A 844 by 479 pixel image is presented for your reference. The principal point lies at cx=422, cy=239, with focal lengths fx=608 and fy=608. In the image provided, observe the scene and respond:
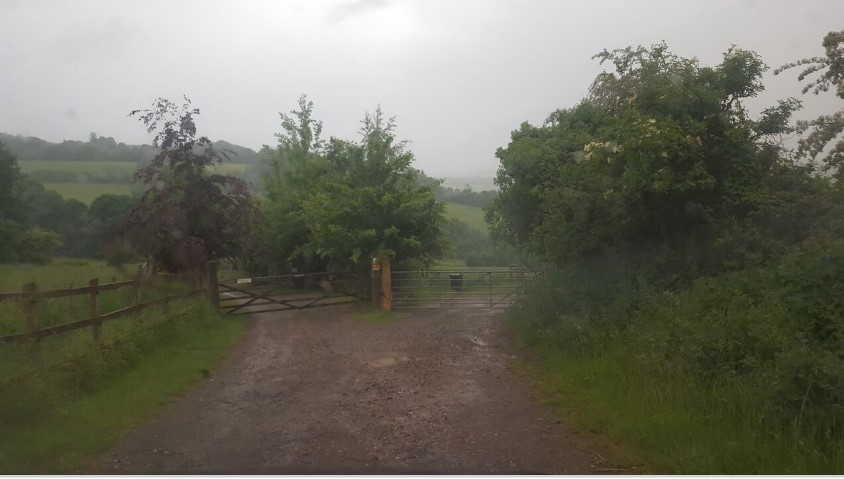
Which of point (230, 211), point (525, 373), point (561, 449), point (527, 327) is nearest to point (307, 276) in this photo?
point (230, 211)

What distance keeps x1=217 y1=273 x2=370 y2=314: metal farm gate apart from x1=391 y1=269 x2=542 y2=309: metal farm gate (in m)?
1.35

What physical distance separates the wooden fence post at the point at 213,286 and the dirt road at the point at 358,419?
5.16 metres

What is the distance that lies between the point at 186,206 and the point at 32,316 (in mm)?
9436

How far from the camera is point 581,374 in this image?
8.45 metres

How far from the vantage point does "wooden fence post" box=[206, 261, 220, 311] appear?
17156 millimetres

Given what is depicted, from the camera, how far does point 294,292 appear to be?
2261cm

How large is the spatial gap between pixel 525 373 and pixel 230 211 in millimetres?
11264

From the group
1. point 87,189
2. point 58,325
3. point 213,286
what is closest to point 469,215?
point 213,286

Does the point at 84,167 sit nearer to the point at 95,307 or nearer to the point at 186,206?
the point at 186,206

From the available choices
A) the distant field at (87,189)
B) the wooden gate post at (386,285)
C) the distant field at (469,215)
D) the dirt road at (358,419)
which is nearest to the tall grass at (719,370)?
the dirt road at (358,419)

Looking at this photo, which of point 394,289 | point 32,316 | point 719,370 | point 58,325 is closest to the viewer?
point 719,370

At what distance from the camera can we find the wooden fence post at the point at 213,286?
675 inches

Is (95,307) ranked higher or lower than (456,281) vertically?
higher

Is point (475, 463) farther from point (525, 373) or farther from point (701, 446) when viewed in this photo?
point (525, 373)
